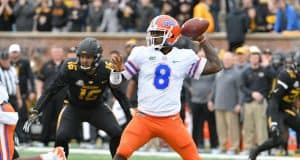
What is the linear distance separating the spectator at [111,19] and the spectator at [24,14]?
1.49m

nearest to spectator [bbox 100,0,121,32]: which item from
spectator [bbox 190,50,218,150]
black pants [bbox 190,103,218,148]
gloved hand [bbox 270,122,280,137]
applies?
spectator [bbox 190,50,218,150]

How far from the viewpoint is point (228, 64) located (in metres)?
15.6

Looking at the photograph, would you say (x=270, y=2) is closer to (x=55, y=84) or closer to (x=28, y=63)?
(x=28, y=63)

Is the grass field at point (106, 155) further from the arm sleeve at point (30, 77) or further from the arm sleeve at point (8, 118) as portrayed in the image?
the arm sleeve at point (8, 118)

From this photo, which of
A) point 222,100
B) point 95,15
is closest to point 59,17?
point 95,15

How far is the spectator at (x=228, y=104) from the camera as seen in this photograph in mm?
15547

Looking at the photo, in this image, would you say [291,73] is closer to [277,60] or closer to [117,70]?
[277,60]

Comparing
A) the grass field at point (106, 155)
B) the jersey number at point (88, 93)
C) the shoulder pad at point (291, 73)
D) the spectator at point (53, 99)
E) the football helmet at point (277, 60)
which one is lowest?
the grass field at point (106, 155)

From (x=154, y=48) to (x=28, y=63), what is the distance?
7.66 metres

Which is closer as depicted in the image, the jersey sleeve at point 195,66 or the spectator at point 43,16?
the jersey sleeve at point 195,66

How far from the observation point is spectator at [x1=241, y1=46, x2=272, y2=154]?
50.2 feet

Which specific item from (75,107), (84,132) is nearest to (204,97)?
(84,132)

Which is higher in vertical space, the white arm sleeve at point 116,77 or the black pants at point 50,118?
the white arm sleeve at point 116,77

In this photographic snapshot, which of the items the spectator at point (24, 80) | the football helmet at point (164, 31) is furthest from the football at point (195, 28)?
the spectator at point (24, 80)
